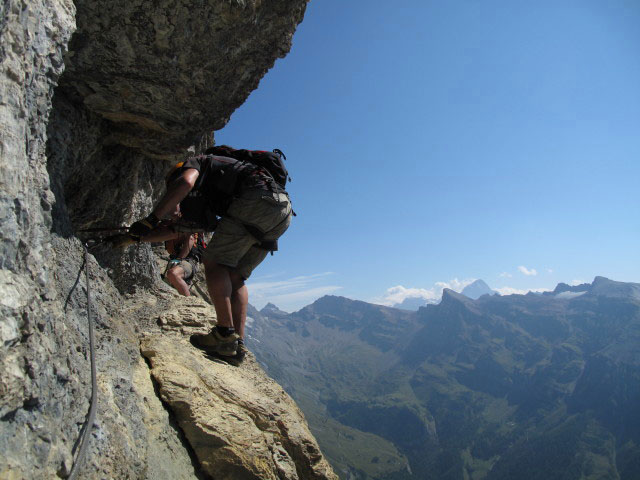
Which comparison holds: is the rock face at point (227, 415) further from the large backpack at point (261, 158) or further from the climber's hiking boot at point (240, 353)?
the large backpack at point (261, 158)

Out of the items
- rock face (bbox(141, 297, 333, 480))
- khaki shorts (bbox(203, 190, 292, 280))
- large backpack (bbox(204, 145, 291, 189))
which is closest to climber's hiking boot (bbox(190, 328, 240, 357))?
rock face (bbox(141, 297, 333, 480))

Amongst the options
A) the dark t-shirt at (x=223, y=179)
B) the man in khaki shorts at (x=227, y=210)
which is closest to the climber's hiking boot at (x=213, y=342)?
the man in khaki shorts at (x=227, y=210)

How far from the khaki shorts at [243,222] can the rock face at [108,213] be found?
1.76 m

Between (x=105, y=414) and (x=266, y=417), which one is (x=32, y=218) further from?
(x=266, y=417)

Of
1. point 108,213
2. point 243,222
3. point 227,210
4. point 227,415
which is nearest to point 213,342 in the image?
point 227,415

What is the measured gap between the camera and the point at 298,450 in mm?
6504

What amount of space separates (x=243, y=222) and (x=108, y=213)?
3.36 metres

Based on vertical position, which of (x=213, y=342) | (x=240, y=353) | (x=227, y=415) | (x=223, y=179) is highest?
(x=223, y=179)

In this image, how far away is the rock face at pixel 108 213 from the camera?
2.93 metres

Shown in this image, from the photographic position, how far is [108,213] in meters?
7.80

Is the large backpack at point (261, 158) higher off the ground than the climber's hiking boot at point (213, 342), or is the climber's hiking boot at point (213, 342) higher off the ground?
the large backpack at point (261, 158)

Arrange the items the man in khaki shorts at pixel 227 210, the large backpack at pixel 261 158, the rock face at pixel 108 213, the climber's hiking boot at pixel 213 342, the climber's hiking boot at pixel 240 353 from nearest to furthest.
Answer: the rock face at pixel 108 213 → the man in khaki shorts at pixel 227 210 → the large backpack at pixel 261 158 → the climber's hiking boot at pixel 213 342 → the climber's hiking boot at pixel 240 353

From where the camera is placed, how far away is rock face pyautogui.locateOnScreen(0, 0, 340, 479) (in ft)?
9.62

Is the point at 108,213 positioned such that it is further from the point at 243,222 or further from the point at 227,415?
the point at 227,415
